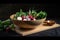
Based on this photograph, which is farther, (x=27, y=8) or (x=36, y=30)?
(x=27, y=8)

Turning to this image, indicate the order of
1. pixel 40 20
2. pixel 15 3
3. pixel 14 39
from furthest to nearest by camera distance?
pixel 15 3, pixel 40 20, pixel 14 39

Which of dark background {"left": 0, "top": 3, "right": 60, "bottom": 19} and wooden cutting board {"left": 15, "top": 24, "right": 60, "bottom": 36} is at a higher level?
dark background {"left": 0, "top": 3, "right": 60, "bottom": 19}

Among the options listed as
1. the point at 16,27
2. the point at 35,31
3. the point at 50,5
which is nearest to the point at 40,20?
the point at 35,31

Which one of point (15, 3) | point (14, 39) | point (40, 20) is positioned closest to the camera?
point (14, 39)

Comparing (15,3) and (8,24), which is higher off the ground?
(15,3)

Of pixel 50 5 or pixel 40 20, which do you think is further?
pixel 50 5

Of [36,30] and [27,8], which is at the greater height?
[27,8]

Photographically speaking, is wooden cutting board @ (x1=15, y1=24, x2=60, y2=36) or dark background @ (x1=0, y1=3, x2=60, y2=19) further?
dark background @ (x1=0, y1=3, x2=60, y2=19)

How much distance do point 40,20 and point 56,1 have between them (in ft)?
2.09

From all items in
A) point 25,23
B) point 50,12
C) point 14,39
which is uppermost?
point 50,12

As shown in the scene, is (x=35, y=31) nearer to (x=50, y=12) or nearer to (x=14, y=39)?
(x=14, y=39)

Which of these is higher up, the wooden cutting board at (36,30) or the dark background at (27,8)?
the dark background at (27,8)

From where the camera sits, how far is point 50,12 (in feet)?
6.15

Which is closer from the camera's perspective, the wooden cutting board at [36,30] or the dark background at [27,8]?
the wooden cutting board at [36,30]
